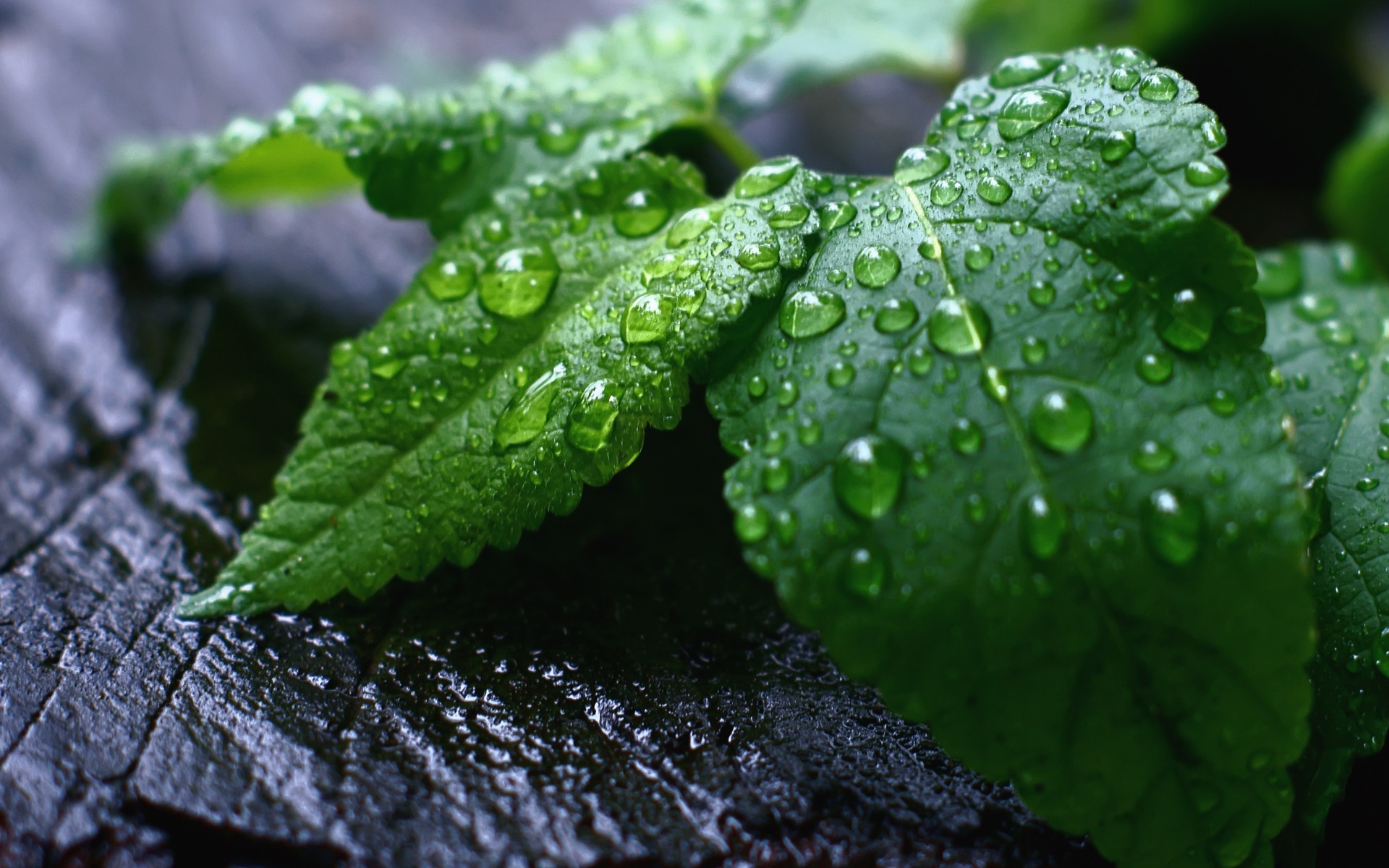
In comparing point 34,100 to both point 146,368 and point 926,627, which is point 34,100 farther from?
point 926,627

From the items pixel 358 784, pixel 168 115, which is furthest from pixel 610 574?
pixel 168 115

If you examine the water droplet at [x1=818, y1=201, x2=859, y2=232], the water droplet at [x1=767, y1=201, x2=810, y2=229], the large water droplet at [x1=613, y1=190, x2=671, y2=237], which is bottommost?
the large water droplet at [x1=613, y1=190, x2=671, y2=237]

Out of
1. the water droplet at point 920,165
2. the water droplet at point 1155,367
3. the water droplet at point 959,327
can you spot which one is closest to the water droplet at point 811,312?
the water droplet at point 959,327

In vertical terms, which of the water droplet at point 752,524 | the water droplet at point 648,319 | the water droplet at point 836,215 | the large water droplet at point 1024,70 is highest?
the large water droplet at point 1024,70

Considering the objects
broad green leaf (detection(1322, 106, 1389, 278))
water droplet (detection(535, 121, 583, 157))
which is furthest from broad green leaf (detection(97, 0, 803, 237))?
broad green leaf (detection(1322, 106, 1389, 278))

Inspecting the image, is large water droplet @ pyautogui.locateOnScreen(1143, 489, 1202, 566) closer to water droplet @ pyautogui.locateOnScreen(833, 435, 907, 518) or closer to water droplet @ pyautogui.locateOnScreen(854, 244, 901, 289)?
water droplet @ pyautogui.locateOnScreen(833, 435, 907, 518)

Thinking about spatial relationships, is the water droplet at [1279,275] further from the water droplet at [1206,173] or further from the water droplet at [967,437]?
the water droplet at [967,437]

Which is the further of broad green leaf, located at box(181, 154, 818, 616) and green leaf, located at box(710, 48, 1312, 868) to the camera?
broad green leaf, located at box(181, 154, 818, 616)
